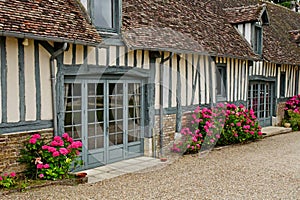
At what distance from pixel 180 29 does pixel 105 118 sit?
328 centimetres

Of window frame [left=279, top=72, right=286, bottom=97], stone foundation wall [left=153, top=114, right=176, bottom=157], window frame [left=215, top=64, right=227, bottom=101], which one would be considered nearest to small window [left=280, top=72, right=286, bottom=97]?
window frame [left=279, top=72, right=286, bottom=97]

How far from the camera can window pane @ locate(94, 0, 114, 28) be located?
22.9 feet

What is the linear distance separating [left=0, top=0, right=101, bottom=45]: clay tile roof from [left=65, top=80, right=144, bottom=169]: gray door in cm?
91

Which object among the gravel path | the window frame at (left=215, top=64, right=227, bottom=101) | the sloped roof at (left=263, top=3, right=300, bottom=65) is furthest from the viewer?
the sloped roof at (left=263, top=3, right=300, bottom=65)

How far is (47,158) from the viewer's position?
577 centimetres

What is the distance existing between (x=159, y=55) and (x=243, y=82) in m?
4.57

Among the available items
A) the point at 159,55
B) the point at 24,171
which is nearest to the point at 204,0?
the point at 159,55

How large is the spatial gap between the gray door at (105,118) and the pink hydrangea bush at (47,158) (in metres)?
0.68

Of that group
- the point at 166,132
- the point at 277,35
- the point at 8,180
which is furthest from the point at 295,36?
the point at 8,180

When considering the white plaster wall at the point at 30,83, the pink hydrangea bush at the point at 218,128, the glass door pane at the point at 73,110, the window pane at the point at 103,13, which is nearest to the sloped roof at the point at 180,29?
the window pane at the point at 103,13

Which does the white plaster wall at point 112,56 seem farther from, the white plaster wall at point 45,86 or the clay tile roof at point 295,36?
the clay tile roof at point 295,36

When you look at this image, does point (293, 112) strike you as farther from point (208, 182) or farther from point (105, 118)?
point (105, 118)

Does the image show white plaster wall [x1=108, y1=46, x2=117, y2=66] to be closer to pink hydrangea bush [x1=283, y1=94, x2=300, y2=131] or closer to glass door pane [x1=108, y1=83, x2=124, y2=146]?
glass door pane [x1=108, y1=83, x2=124, y2=146]

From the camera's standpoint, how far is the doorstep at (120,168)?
6.46 meters
